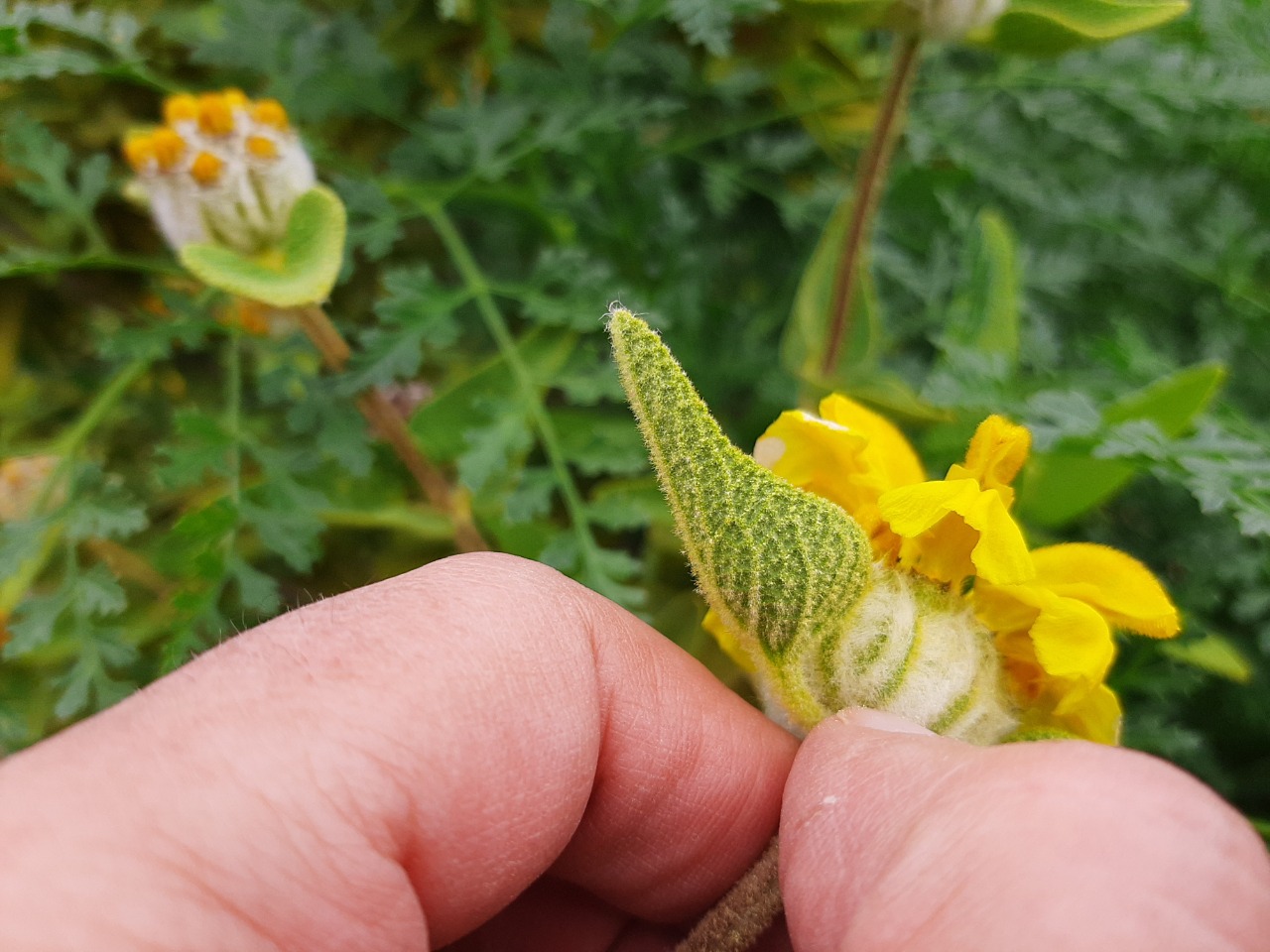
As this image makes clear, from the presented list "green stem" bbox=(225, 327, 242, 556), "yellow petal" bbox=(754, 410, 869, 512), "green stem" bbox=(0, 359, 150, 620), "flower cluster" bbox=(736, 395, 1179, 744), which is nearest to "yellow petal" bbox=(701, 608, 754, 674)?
"flower cluster" bbox=(736, 395, 1179, 744)

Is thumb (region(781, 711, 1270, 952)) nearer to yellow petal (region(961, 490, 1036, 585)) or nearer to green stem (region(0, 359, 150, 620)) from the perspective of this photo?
yellow petal (region(961, 490, 1036, 585))

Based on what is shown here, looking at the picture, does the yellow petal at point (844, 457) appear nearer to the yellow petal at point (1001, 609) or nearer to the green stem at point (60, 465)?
the yellow petal at point (1001, 609)

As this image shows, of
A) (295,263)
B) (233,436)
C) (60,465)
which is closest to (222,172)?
(295,263)

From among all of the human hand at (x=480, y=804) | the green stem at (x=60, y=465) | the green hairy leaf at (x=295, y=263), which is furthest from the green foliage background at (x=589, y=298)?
the human hand at (x=480, y=804)

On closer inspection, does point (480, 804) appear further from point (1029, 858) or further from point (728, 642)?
point (1029, 858)

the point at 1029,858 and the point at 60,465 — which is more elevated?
the point at 60,465

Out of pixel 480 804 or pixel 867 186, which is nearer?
pixel 480 804
